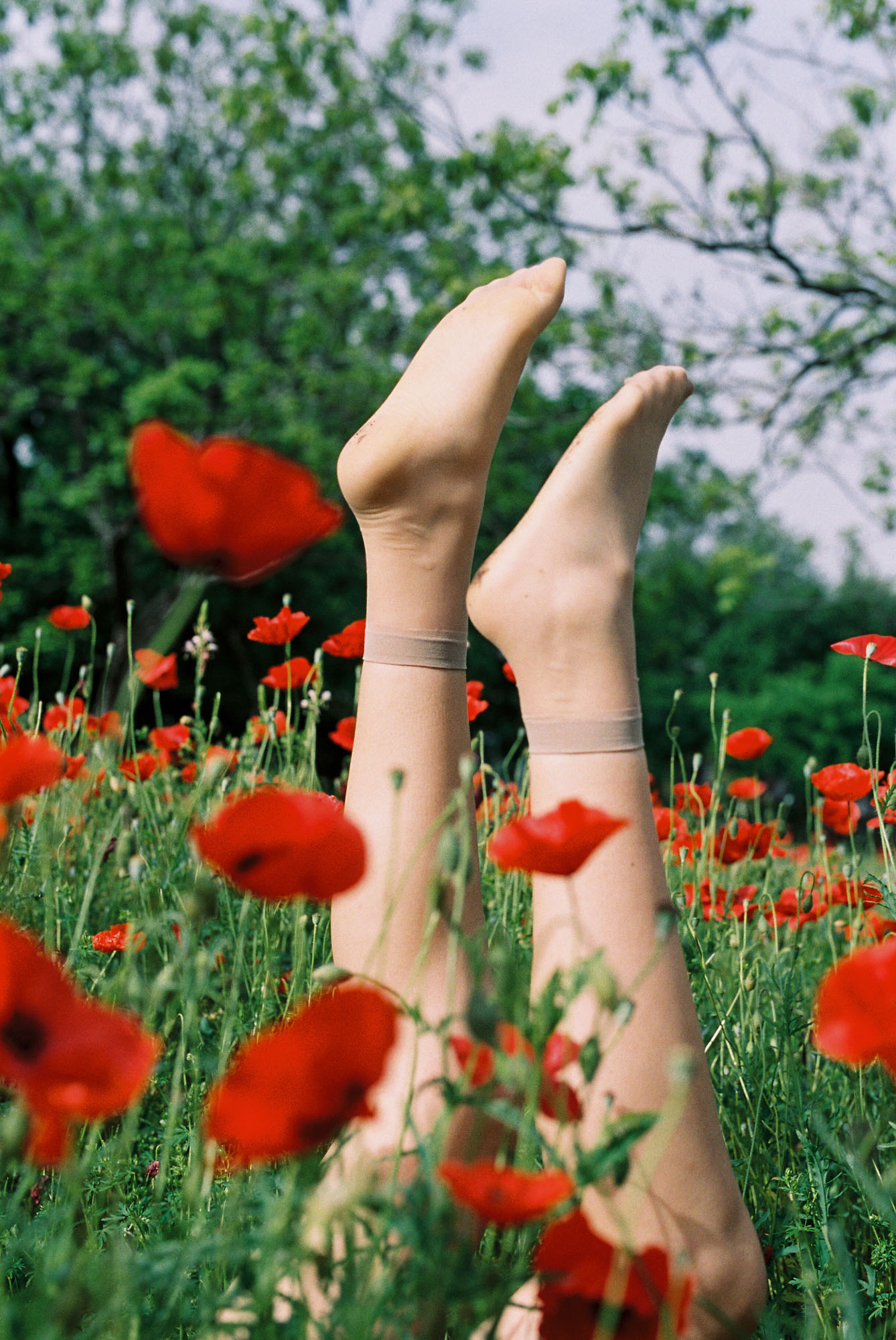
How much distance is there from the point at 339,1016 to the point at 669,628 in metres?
17.8

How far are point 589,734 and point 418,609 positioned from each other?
0.97 feet

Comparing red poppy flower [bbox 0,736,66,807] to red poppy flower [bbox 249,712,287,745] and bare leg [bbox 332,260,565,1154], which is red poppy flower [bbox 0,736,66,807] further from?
red poppy flower [bbox 249,712,287,745]

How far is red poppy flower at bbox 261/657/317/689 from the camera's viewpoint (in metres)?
2.00

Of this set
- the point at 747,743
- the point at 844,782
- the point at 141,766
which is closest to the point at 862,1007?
the point at 844,782

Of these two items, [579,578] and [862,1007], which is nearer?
[862,1007]

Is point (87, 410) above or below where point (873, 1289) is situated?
above

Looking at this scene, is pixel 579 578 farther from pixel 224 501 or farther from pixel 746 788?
pixel 746 788

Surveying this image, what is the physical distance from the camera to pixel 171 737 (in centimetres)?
235

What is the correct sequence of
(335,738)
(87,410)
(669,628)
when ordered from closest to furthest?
(335,738)
(87,410)
(669,628)

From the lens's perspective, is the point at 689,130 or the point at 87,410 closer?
the point at 689,130

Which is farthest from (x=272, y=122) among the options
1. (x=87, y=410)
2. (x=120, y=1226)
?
(x=120, y=1226)

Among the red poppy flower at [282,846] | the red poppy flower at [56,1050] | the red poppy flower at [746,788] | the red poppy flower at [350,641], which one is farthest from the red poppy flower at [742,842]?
the red poppy flower at [56,1050]

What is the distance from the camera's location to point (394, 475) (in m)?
1.43

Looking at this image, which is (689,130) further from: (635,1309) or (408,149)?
(635,1309)
